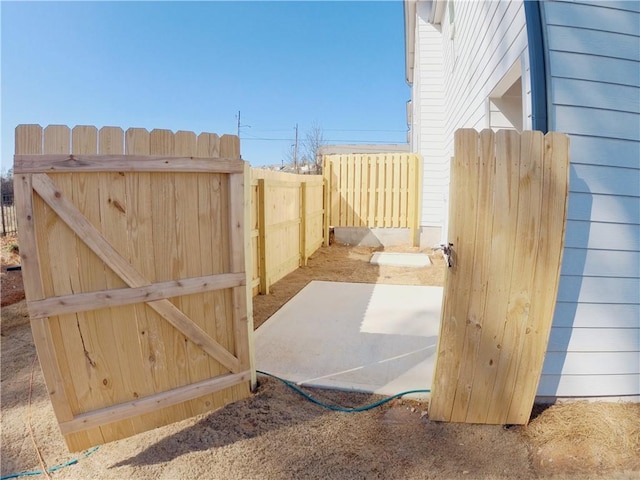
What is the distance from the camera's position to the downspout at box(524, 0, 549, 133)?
6.84 ft

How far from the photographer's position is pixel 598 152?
2076 mm

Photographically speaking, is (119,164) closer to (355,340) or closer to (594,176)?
(355,340)

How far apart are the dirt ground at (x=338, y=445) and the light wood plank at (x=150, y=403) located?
6.3 inches

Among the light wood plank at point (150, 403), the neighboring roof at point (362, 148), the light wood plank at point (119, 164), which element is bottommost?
the light wood plank at point (150, 403)

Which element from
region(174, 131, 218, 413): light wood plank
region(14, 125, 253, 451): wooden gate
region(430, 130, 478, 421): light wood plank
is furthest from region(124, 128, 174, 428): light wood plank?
region(430, 130, 478, 421): light wood plank

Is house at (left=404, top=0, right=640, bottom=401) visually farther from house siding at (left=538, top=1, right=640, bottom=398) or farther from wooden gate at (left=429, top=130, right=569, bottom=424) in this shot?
wooden gate at (left=429, top=130, right=569, bottom=424)

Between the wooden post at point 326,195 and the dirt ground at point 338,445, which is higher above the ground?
the wooden post at point 326,195

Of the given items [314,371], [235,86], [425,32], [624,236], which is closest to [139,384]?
[314,371]

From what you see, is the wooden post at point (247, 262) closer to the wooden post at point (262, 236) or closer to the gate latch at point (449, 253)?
the gate latch at point (449, 253)

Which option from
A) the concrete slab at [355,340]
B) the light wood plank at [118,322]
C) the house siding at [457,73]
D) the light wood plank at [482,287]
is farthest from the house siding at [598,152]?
the light wood plank at [118,322]

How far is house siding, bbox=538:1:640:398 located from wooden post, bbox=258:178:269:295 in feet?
12.0

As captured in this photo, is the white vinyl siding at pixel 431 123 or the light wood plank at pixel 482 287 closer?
the light wood plank at pixel 482 287

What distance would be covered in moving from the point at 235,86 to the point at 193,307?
72.3 feet

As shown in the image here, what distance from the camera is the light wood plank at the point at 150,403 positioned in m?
2.02
